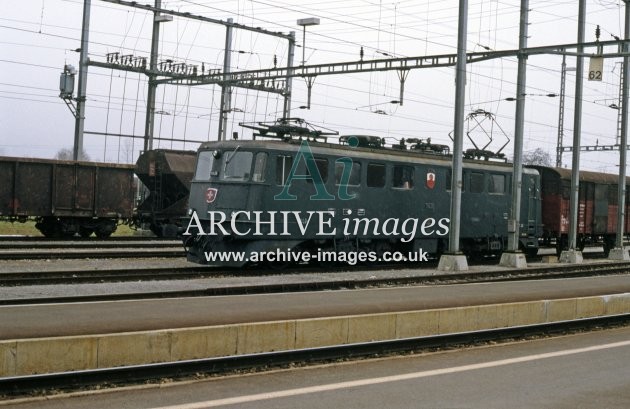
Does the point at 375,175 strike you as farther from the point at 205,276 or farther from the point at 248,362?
the point at 248,362

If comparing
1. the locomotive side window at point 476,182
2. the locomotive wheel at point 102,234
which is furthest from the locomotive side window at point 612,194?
the locomotive wheel at point 102,234

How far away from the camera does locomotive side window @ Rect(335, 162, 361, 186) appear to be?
20906 millimetres

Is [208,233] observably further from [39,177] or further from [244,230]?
[39,177]

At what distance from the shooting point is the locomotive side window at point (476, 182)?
2530 centimetres

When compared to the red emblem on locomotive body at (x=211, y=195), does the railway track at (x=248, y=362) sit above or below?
below

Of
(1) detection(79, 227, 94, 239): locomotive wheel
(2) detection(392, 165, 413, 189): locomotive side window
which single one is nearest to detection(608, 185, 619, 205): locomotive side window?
(2) detection(392, 165, 413, 189): locomotive side window

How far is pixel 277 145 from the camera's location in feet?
64.6

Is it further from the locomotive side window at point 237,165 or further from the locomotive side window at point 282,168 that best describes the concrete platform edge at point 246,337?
the locomotive side window at point 237,165

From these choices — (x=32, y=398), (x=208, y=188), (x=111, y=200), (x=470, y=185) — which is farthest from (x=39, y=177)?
(x=32, y=398)

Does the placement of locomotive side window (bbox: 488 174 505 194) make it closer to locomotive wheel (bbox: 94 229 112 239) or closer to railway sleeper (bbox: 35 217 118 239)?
railway sleeper (bbox: 35 217 118 239)

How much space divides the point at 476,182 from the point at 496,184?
122 centimetres

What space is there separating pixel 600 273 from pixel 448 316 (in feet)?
46.4

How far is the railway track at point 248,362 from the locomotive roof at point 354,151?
9116 mm

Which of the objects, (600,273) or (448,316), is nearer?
(448,316)
